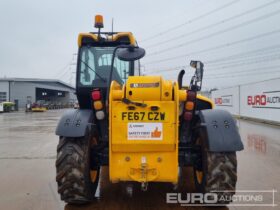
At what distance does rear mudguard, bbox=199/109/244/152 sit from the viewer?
3.87 meters

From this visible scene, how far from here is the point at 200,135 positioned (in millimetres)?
4238

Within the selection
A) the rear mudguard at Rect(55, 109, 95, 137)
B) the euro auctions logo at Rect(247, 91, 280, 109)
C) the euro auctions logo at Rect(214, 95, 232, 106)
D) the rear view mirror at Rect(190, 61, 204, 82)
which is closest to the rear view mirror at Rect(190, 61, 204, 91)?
the rear view mirror at Rect(190, 61, 204, 82)

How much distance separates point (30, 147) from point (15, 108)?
37.4 meters

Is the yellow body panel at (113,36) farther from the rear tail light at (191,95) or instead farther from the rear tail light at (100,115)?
the rear tail light at (191,95)

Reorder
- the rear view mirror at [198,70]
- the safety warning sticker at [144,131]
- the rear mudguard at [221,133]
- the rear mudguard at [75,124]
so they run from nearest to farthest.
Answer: the safety warning sticker at [144,131], the rear mudguard at [221,133], the rear mudguard at [75,124], the rear view mirror at [198,70]

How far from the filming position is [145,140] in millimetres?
3746

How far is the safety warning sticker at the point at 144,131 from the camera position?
3.75 m

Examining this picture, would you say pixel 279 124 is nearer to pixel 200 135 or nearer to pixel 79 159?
pixel 200 135

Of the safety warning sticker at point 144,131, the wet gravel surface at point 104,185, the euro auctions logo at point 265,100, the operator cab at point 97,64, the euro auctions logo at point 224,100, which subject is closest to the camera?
the safety warning sticker at point 144,131

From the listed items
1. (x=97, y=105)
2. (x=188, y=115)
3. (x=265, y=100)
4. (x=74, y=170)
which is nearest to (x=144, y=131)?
(x=188, y=115)

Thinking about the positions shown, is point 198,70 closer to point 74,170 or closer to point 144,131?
point 144,131

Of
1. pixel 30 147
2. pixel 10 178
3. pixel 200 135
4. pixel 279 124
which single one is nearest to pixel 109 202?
pixel 200 135

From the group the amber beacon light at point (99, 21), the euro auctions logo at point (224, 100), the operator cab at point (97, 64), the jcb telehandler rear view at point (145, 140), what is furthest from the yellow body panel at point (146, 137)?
the euro auctions logo at point (224, 100)

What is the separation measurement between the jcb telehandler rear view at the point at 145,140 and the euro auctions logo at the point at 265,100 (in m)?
12.8
